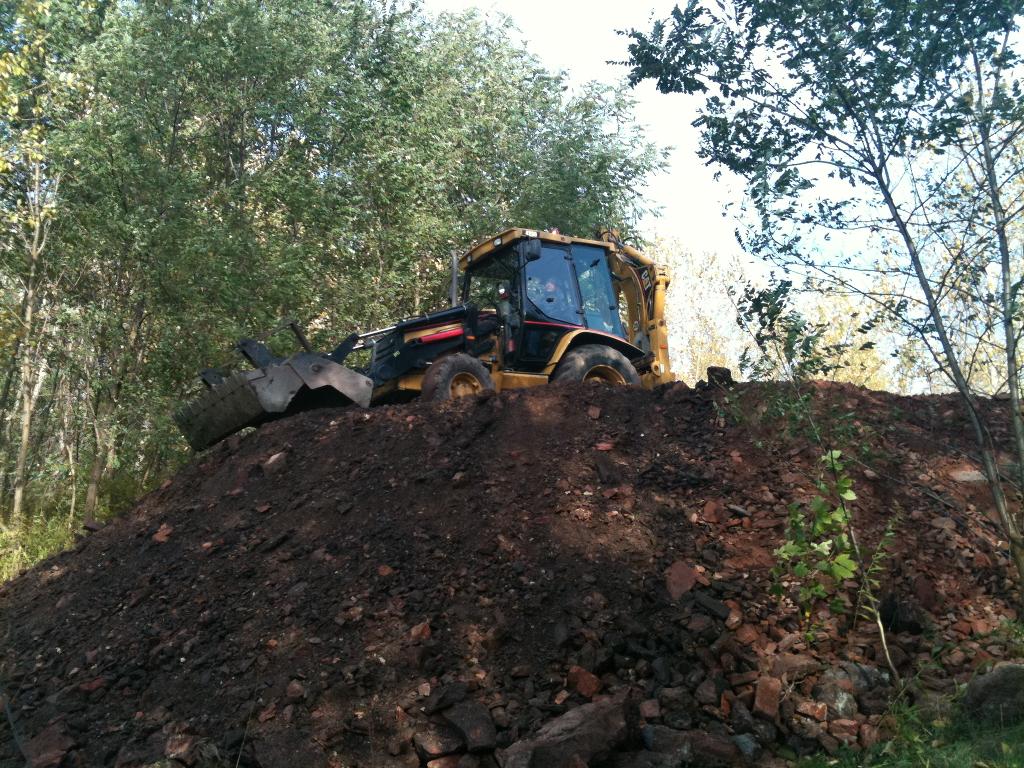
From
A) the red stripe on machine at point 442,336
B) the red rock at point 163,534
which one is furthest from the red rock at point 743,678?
the red stripe on machine at point 442,336

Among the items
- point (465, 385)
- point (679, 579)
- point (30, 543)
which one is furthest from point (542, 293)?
point (30, 543)

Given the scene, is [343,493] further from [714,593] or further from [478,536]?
[714,593]

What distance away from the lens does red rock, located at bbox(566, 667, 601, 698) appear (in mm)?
5020

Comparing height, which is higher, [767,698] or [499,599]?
[499,599]

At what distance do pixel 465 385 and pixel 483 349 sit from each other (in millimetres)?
638

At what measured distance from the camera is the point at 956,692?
4.86 metres

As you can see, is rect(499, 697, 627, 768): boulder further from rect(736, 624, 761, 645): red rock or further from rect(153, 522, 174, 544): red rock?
rect(153, 522, 174, 544): red rock

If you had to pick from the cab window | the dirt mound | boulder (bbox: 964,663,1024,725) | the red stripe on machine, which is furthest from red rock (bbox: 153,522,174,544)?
boulder (bbox: 964,663,1024,725)

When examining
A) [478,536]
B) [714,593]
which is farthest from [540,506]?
[714,593]

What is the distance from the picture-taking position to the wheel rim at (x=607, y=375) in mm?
10164

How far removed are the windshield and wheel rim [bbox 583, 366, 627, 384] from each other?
1.80ft

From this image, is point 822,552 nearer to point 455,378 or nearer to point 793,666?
point 793,666

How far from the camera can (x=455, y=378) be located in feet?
31.1

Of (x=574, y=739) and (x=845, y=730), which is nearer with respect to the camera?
(x=574, y=739)
